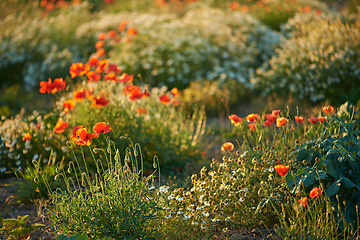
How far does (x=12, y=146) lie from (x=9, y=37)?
6.91 m

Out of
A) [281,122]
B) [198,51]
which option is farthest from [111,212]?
[198,51]

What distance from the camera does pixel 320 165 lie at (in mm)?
2959

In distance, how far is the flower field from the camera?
289 cm

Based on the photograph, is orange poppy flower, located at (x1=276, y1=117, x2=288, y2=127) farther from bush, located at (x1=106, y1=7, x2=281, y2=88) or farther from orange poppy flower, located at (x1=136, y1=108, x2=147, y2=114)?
bush, located at (x1=106, y1=7, x2=281, y2=88)

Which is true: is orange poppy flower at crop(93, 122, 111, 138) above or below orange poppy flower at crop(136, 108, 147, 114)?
above

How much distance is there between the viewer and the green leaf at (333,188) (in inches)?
110

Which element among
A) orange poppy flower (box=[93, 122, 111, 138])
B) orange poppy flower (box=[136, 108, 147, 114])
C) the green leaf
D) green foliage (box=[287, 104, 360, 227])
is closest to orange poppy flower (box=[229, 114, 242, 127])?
green foliage (box=[287, 104, 360, 227])

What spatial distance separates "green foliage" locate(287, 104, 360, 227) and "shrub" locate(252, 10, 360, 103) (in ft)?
8.74

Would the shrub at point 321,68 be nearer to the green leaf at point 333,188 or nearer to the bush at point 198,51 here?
the bush at point 198,51

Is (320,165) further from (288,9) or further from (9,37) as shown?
(9,37)

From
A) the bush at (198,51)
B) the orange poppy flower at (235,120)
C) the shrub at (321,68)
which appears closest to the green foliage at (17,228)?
the orange poppy flower at (235,120)

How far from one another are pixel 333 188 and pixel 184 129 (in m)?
2.26

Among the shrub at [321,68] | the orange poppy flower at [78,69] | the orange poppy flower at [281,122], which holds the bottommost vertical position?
the shrub at [321,68]

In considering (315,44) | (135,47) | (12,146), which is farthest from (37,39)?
(315,44)
